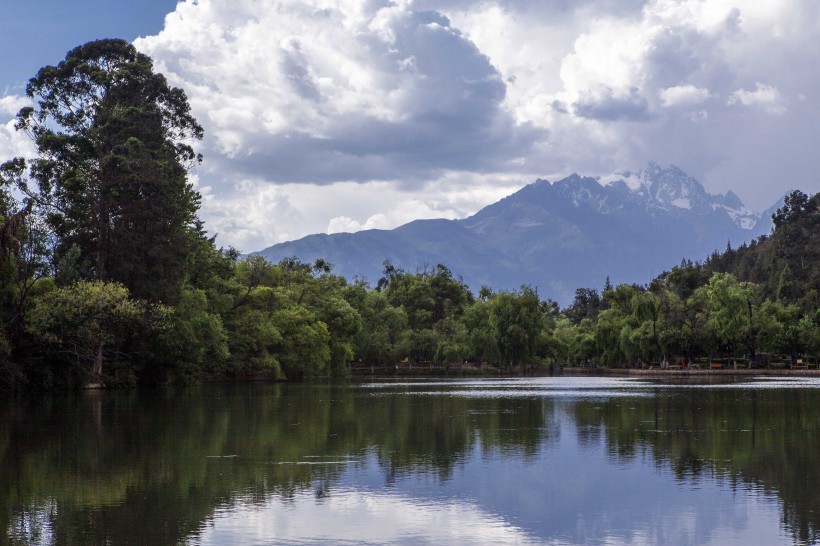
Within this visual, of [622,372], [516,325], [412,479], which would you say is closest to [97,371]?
[412,479]

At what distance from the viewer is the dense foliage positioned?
49906 millimetres

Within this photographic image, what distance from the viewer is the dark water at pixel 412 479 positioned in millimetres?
13469

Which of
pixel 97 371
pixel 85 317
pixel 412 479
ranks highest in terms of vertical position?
pixel 85 317

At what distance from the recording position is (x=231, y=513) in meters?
14.7

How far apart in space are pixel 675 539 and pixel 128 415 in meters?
26.2

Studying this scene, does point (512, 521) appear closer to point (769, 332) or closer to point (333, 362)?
point (333, 362)

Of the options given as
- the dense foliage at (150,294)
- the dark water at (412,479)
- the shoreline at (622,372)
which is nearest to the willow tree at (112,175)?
the dense foliage at (150,294)

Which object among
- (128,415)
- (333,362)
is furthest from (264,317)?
(128,415)

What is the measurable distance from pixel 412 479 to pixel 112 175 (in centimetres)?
4375

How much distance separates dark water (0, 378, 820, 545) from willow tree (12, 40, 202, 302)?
77.4ft

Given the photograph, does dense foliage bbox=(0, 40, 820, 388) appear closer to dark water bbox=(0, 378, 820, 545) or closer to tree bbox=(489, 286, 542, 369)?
tree bbox=(489, 286, 542, 369)

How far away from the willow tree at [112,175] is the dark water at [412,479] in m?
23.6

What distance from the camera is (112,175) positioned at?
5678cm

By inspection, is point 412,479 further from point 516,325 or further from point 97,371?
point 516,325
